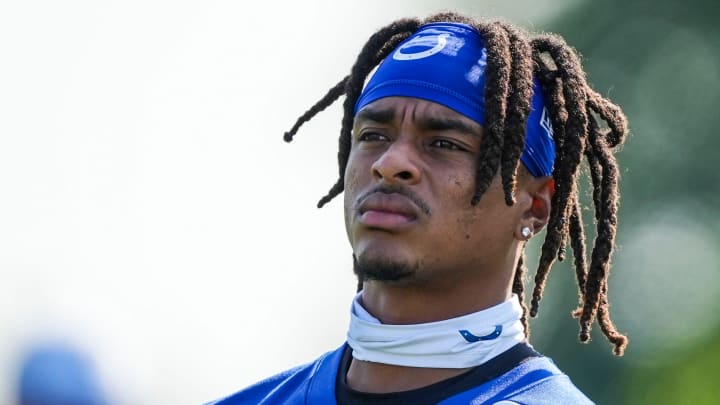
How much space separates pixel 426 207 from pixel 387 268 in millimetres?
249

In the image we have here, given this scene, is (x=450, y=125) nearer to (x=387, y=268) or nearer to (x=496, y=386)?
(x=387, y=268)

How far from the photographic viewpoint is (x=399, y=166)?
20.2ft

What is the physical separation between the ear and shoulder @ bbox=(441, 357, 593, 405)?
0.54 meters

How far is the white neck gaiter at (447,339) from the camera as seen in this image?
611 cm

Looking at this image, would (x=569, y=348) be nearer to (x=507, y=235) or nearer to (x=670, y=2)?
(x=670, y=2)

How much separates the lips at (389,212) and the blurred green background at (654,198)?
328 inches

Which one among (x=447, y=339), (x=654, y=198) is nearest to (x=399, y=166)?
(x=447, y=339)

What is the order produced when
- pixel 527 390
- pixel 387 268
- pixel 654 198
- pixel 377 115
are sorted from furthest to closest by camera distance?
pixel 654 198, pixel 377 115, pixel 387 268, pixel 527 390

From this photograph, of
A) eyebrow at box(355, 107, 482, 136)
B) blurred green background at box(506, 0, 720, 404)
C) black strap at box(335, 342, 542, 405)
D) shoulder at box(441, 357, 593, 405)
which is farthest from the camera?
blurred green background at box(506, 0, 720, 404)

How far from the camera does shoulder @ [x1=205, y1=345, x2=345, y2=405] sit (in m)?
6.42

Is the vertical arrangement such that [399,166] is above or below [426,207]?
above

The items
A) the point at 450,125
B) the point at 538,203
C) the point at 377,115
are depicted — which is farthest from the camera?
the point at 538,203

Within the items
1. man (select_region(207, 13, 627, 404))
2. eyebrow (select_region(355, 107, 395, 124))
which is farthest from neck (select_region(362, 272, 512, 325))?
eyebrow (select_region(355, 107, 395, 124))

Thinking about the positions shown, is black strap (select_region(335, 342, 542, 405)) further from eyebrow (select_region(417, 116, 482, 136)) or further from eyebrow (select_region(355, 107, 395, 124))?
eyebrow (select_region(355, 107, 395, 124))
